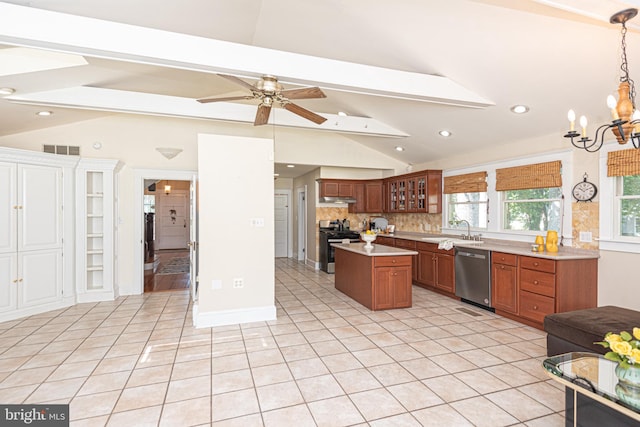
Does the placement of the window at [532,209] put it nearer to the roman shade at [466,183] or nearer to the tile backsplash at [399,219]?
the roman shade at [466,183]

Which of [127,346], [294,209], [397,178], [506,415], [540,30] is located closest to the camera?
[506,415]

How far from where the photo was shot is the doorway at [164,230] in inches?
212

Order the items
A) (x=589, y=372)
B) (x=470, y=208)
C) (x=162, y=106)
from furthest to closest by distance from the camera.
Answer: (x=470, y=208) < (x=162, y=106) < (x=589, y=372)

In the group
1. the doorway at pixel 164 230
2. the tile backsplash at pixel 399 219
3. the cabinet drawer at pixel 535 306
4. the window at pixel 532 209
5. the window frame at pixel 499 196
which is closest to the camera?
the cabinet drawer at pixel 535 306

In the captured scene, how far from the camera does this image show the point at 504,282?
4145 millimetres

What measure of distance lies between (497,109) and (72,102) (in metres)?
5.22

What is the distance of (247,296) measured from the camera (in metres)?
4.07

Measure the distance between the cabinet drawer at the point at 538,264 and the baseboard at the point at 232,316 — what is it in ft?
10.3

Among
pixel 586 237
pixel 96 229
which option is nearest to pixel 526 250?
pixel 586 237

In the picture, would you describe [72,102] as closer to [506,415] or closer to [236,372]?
[236,372]

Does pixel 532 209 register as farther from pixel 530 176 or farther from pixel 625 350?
pixel 625 350

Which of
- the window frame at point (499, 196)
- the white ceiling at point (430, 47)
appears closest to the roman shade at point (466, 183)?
the window frame at point (499, 196)

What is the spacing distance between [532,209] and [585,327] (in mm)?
2433

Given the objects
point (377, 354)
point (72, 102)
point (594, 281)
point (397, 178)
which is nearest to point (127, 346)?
point (377, 354)
